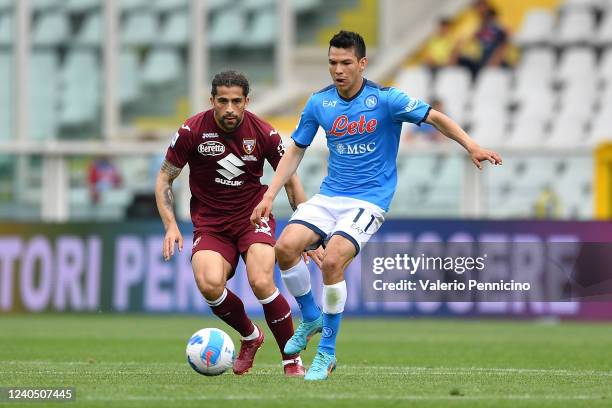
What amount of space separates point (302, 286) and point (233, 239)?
71cm

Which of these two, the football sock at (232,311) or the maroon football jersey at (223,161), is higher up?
the maroon football jersey at (223,161)

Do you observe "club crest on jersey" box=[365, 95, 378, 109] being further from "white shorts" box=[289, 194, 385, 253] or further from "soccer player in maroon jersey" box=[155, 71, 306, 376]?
"soccer player in maroon jersey" box=[155, 71, 306, 376]

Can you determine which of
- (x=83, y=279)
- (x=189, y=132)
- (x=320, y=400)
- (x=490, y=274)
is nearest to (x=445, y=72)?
(x=83, y=279)

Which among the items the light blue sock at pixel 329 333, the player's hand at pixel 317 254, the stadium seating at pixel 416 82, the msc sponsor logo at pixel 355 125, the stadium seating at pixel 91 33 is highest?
the stadium seating at pixel 91 33

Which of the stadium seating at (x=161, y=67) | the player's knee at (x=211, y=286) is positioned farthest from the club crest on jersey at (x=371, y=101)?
the stadium seating at (x=161, y=67)

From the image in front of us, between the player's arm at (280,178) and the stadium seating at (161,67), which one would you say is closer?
the player's arm at (280,178)

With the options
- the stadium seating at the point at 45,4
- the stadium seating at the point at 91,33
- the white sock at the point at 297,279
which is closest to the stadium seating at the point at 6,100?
the stadium seating at the point at 45,4

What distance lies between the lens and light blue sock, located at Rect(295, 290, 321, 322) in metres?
10.8

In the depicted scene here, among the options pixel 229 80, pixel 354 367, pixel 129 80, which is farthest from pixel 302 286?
pixel 129 80

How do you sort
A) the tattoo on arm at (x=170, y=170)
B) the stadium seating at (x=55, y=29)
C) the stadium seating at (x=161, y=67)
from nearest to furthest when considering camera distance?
the tattoo on arm at (x=170, y=170), the stadium seating at (x=55, y=29), the stadium seating at (x=161, y=67)

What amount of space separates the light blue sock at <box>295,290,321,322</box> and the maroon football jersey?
0.77 metres

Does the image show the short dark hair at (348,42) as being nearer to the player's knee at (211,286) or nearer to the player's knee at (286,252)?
the player's knee at (286,252)

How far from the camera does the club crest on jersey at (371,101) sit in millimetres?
10414

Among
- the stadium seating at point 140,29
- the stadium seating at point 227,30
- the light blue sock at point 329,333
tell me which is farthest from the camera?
the stadium seating at point 227,30
